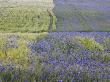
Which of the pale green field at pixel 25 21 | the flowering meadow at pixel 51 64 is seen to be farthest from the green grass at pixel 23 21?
the flowering meadow at pixel 51 64

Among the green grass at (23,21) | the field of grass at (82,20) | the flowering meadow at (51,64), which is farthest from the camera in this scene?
the field of grass at (82,20)

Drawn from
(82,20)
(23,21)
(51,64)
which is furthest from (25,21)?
(51,64)

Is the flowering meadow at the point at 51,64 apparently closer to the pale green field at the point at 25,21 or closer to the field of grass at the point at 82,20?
the pale green field at the point at 25,21

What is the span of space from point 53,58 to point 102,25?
18.8 m

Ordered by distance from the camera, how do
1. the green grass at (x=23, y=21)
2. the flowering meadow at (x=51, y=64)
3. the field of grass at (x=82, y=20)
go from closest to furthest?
1. the flowering meadow at (x=51, y=64)
2. the green grass at (x=23, y=21)
3. the field of grass at (x=82, y=20)

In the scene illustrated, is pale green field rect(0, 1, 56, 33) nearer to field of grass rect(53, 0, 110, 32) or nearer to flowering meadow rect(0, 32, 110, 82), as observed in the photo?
field of grass rect(53, 0, 110, 32)

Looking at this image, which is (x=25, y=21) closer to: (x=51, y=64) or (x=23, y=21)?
(x=23, y=21)

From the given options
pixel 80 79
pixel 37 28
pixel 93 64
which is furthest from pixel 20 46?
pixel 37 28

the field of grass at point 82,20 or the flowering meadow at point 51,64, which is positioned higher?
the flowering meadow at point 51,64

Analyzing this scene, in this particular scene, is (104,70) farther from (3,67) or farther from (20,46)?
(20,46)

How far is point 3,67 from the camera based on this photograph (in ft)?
19.0

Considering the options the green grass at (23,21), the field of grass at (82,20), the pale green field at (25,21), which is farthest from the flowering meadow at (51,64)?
the field of grass at (82,20)

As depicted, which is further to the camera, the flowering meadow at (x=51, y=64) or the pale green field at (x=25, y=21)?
the pale green field at (x=25, y=21)

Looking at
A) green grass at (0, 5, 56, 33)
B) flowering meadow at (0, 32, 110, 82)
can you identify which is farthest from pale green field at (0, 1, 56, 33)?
flowering meadow at (0, 32, 110, 82)
